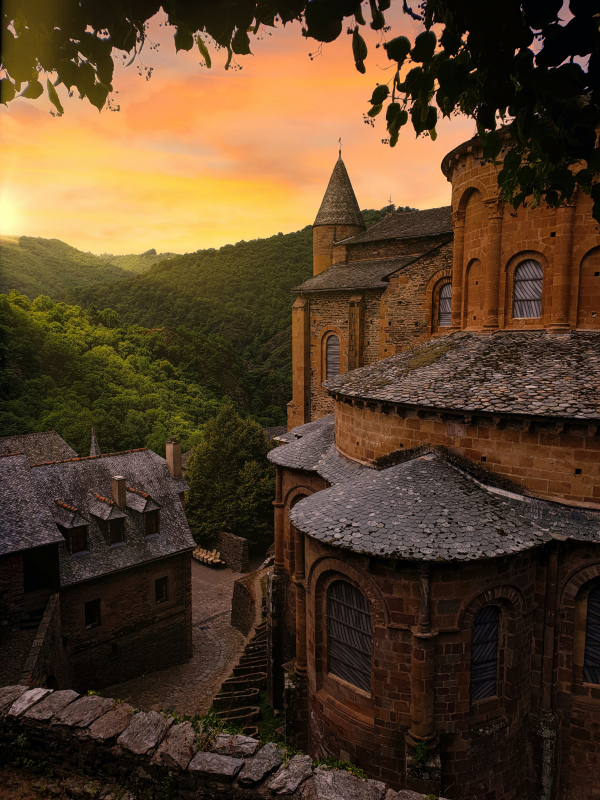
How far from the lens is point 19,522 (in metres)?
17.4

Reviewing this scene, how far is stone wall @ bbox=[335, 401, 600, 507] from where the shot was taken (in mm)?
9211

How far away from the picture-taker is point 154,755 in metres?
5.78

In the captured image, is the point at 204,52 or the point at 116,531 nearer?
the point at 204,52

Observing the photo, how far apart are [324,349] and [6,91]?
25129 millimetres

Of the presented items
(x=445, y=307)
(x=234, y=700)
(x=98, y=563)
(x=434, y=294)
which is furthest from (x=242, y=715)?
(x=434, y=294)

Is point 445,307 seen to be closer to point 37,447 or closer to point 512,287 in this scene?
point 512,287

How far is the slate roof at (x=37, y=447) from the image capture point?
100 ft

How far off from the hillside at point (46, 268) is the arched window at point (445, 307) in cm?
8820

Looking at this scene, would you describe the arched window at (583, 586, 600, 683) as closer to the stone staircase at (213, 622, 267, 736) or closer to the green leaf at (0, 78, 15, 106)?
the stone staircase at (213, 622, 267, 736)

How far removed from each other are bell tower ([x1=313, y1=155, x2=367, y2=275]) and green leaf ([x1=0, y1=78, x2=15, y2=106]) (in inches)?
1118

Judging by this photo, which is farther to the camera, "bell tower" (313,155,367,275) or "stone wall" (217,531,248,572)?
"stone wall" (217,531,248,572)

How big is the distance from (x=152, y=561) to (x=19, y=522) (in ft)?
19.5

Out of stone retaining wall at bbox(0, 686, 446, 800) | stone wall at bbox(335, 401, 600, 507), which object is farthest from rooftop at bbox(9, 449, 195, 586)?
stone wall at bbox(335, 401, 600, 507)

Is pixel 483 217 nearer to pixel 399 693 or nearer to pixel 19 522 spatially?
pixel 399 693
